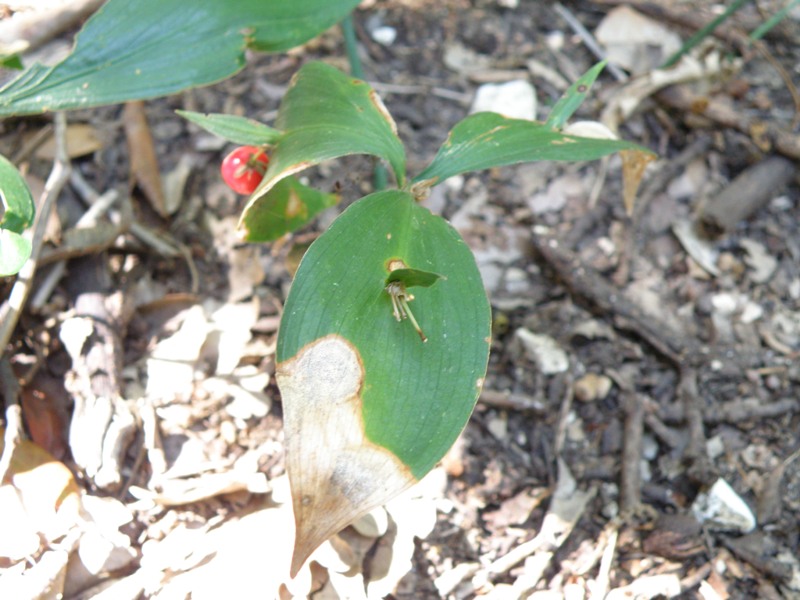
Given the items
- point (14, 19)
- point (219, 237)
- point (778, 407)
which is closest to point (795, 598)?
point (778, 407)

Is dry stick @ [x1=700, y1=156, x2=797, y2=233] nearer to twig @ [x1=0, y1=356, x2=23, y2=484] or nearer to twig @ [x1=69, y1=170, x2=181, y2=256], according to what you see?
twig @ [x1=69, y1=170, x2=181, y2=256]

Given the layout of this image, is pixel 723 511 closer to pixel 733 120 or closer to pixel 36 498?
pixel 733 120

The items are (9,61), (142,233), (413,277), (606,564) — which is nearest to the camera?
(413,277)

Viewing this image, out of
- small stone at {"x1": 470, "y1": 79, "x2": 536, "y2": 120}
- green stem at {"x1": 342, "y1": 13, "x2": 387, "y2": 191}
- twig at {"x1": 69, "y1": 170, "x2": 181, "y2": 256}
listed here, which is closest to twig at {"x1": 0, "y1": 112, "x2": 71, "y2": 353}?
twig at {"x1": 69, "y1": 170, "x2": 181, "y2": 256}

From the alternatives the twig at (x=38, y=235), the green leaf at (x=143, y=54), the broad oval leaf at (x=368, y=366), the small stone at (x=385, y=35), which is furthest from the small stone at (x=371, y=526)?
the small stone at (x=385, y=35)

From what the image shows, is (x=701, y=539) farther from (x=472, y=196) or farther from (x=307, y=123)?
(x=307, y=123)

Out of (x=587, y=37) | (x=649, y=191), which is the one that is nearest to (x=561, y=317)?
(x=649, y=191)

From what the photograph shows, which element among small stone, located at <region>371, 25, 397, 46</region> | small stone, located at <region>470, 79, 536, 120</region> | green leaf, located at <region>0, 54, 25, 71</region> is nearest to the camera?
green leaf, located at <region>0, 54, 25, 71</region>
